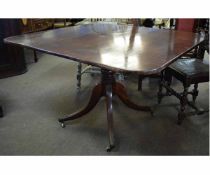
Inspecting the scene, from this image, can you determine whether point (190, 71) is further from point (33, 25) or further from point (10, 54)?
point (33, 25)

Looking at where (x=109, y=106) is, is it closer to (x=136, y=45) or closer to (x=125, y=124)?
(x=125, y=124)

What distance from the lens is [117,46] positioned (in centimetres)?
144

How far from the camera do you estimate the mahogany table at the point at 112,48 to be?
44.3 inches

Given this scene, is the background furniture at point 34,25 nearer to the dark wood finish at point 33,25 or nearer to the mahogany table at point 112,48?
the dark wood finish at point 33,25

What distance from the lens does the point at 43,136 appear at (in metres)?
1.87

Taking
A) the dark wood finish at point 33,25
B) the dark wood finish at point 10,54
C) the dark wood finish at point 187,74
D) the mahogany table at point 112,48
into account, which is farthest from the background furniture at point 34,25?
the dark wood finish at point 187,74

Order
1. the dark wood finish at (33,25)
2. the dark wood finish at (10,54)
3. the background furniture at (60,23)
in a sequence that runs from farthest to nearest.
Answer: the background furniture at (60,23) < the dark wood finish at (33,25) < the dark wood finish at (10,54)

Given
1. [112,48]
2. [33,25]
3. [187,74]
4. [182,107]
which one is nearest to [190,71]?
[187,74]

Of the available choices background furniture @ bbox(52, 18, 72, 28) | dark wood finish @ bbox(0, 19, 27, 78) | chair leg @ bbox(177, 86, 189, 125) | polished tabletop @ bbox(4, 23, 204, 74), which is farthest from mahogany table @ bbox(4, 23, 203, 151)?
background furniture @ bbox(52, 18, 72, 28)

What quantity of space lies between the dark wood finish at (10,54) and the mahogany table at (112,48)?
1341 mm

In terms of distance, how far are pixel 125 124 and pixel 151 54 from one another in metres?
0.91

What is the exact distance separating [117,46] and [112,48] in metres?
0.06
